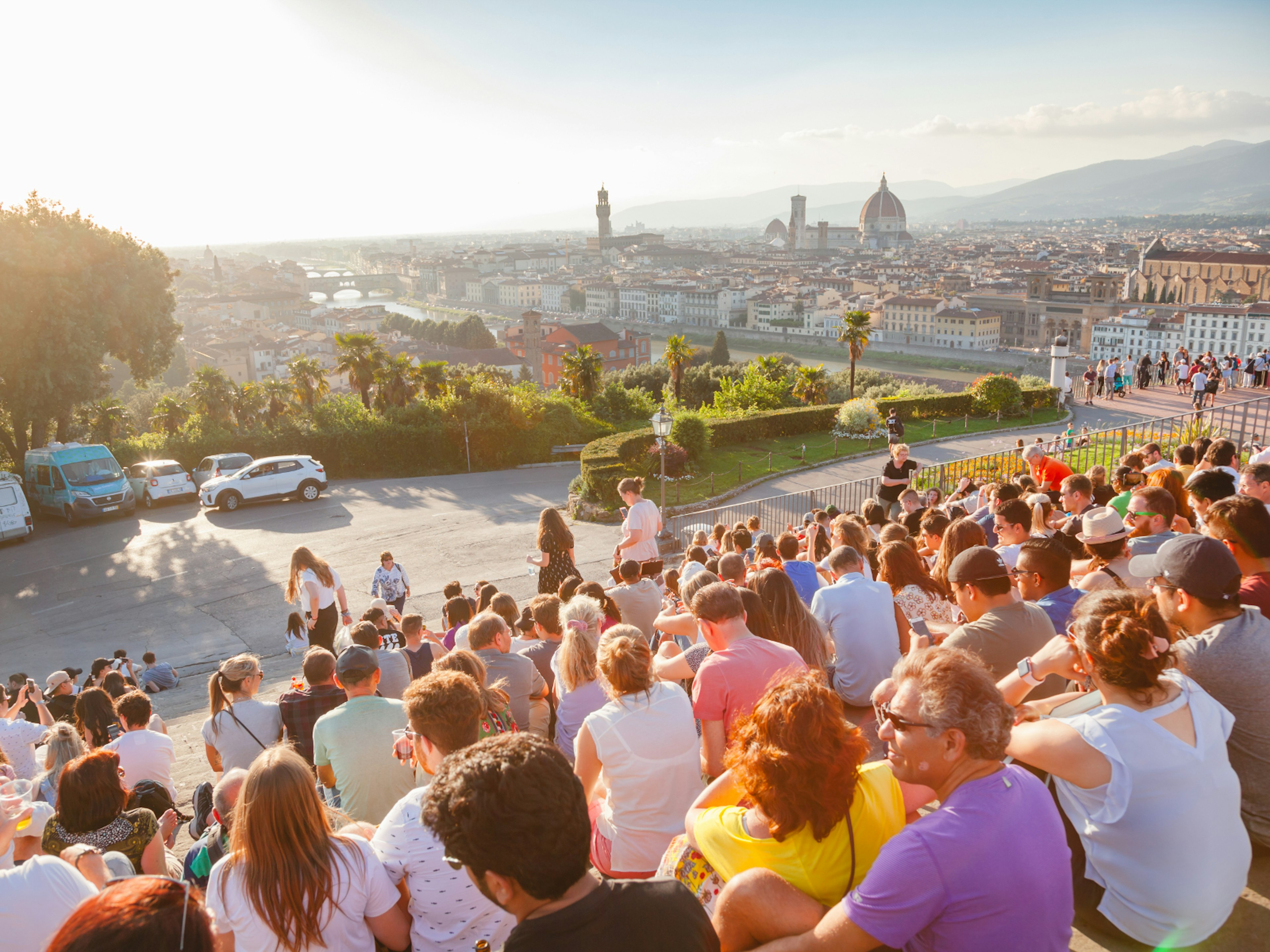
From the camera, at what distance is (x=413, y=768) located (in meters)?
4.03

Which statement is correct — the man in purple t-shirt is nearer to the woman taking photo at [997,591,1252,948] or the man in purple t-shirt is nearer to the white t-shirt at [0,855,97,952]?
the woman taking photo at [997,591,1252,948]

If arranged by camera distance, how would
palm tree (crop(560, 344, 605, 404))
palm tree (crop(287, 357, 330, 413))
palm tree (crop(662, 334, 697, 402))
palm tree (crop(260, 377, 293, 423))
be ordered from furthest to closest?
palm tree (crop(662, 334, 697, 402)), palm tree (crop(287, 357, 330, 413)), palm tree (crop(260, 377, 293, 423)), palm tree (crop(560, 344, 605, 404))

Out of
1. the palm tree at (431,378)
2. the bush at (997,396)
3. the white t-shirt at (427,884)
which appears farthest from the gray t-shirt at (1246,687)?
the palm tree at (431,378)

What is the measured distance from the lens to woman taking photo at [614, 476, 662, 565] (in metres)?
8.82

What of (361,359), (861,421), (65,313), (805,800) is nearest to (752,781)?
(805,800)

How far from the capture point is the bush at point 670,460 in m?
21.8

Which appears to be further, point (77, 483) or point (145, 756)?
point (77, 483)

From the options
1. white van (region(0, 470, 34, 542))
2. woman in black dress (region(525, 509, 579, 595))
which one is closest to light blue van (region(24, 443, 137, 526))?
white van (region(0, 470, 34, 542))

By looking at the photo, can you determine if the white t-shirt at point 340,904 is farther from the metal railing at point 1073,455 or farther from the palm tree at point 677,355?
the palm tree at point 677,355

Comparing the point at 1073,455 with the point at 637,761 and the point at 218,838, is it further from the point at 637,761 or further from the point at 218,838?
the point at 218,838

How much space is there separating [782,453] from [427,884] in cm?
2207

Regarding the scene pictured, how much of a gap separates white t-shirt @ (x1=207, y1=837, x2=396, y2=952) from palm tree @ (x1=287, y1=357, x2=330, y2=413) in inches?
1463

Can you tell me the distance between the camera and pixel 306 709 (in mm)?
4840

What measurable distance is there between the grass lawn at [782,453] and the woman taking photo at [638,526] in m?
10.7
